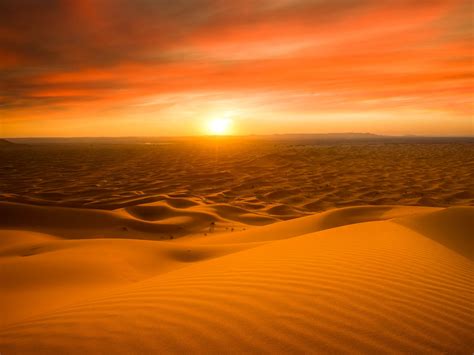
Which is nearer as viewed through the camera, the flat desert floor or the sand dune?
the flat desert floor

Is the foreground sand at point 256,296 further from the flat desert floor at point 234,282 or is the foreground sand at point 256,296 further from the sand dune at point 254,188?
the sand dune at point 254,188

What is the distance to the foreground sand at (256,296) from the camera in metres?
1.72

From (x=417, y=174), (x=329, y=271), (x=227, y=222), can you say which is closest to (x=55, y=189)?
(x=227, y=222)

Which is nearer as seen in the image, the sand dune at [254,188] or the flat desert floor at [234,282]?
the flat desert floor at [234,282]

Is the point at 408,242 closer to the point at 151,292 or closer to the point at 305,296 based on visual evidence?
the point at 305,296

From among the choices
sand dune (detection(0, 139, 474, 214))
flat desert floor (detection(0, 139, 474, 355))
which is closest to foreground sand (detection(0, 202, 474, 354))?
flat desert floor (detection(0, 139, 474, 355))

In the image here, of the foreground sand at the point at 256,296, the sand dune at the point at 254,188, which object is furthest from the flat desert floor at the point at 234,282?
the sand dune at the point at 254,188

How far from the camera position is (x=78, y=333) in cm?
183

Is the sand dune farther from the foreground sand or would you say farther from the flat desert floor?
the foreground sand

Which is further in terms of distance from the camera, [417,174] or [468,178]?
[417,174]

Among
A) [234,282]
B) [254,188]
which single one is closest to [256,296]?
[234,282]

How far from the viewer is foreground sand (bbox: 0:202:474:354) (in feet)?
5.65

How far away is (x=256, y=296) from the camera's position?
88.1 inches

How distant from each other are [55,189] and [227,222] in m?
8.26
